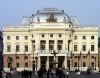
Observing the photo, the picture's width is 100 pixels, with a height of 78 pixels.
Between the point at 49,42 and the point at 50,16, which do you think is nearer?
the point at 49,42

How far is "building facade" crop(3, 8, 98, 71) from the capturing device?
425 feet

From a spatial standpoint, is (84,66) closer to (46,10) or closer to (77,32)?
(77,32)

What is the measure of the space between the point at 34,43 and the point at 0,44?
24.2 meters

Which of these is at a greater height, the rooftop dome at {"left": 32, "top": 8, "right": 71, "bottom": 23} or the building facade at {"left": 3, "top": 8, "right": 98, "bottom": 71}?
the rooftop dome at {"left": 32, "top": 8, "right": 71, "bottom": 23}

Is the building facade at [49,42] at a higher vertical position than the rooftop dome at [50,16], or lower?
lower

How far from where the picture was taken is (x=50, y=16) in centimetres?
13162

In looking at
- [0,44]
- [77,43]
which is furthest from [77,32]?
[0,44]

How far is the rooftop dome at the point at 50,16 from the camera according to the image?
430ft

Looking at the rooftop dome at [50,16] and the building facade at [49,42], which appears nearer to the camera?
the building facade at [49,42]

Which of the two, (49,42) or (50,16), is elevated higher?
(50,16)

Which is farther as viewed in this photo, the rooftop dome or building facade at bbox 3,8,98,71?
the rooftop dome

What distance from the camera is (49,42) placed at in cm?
13125

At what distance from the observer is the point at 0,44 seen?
15438cm

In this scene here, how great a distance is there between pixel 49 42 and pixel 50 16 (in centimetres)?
716
